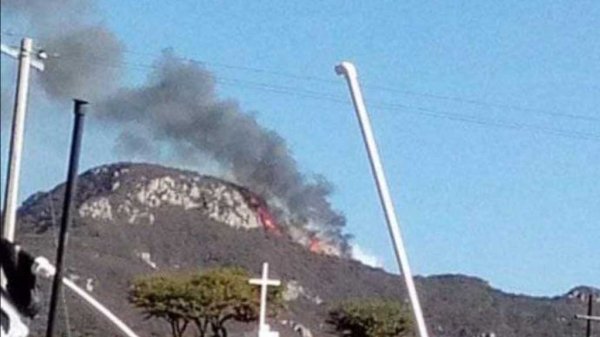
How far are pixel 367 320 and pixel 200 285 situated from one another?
9.60 m

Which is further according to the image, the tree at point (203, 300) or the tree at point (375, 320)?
the tree at point (375, 320)

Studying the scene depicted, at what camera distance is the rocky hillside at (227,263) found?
10400cm

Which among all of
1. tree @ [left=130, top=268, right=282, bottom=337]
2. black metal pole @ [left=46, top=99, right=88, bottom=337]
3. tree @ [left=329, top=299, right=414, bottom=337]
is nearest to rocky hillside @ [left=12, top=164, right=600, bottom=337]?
tree @ [left=130, top=268, right=282, bottom=337]

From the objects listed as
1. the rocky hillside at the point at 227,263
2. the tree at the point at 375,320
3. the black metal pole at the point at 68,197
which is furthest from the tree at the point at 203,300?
the black metal pole at the point at 68,197

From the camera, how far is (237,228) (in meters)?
113

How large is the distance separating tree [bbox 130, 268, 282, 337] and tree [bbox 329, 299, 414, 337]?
4.77 m

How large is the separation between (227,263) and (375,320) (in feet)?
111

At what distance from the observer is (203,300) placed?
90.5 metres

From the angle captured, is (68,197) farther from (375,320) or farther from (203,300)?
(375,320)

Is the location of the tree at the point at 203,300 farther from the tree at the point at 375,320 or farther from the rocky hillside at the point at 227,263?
the tree at the point at 375,320

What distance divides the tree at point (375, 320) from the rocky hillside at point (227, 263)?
393 cm

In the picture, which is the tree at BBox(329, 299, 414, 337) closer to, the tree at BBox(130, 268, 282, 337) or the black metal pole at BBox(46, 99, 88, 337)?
the tree at BBox(130, 268, 282, 337)

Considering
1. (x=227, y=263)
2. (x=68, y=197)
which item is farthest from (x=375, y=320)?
(x=68, y=197)

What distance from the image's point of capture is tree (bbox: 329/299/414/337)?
9008cm
